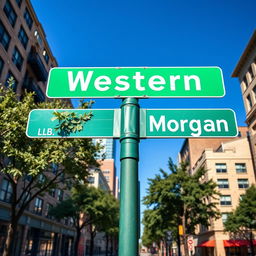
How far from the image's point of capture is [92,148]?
631 inches

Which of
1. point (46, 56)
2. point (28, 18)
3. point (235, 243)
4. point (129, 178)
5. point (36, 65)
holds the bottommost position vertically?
point (235, 243)

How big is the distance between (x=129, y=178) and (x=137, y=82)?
1408 mm

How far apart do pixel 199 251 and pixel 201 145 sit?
882 inches

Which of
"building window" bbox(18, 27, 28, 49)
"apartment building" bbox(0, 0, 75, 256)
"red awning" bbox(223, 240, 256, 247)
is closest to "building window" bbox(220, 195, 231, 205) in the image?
"red awning" bbox(223, 240, 256, 247)

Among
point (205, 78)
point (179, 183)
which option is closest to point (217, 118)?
point (205, 78)

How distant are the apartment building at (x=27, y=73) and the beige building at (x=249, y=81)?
2868cm

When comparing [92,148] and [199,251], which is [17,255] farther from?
[199,251]

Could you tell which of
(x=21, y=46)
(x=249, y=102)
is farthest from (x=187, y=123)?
(x=249, y=102)

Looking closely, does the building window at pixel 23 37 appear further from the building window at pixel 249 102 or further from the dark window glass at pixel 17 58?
the building window at pixel 249 102

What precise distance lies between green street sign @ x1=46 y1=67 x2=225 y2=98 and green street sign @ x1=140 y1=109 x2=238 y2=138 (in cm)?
25

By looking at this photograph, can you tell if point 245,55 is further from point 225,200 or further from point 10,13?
point 10,13

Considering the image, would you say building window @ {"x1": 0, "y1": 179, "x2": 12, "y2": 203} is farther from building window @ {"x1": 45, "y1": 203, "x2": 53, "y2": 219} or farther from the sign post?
the sign post

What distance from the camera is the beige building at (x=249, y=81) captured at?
34.5 metres

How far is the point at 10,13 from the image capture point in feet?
82.1
